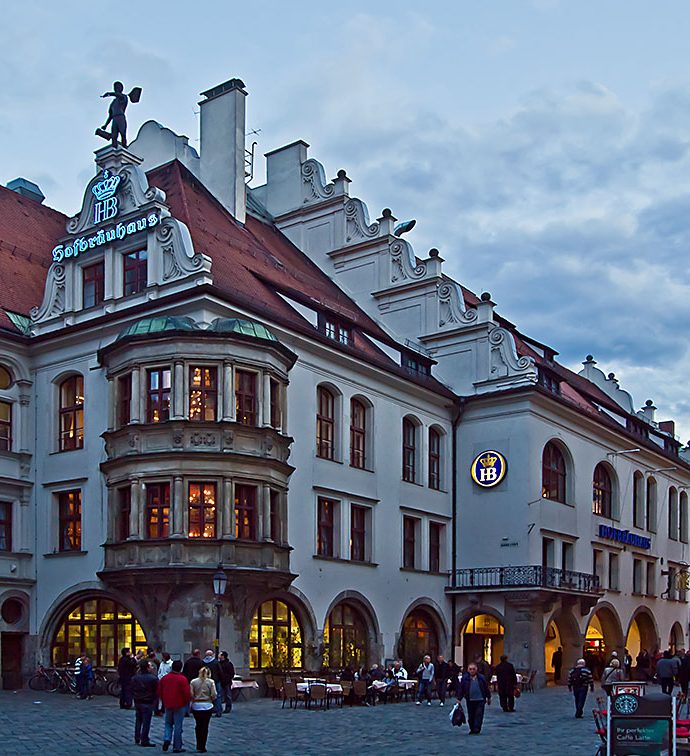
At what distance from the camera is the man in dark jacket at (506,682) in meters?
27.3

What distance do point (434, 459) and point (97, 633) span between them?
14.5m

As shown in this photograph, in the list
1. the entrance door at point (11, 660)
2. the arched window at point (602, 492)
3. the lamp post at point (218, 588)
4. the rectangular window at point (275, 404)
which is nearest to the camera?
the lamp post at point (218, 588)

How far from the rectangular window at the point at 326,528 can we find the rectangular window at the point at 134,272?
8631 mm

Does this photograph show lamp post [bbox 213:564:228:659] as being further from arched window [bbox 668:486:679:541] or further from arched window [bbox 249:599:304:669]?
arched window [bbox 668:486:679:541]

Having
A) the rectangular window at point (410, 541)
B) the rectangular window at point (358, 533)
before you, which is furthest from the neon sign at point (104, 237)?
the rectangular window at point (410, 541)

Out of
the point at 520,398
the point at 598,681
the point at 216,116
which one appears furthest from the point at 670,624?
the point at 216,116

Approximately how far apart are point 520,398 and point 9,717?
23.2m

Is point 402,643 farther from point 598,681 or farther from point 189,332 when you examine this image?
point 189,332

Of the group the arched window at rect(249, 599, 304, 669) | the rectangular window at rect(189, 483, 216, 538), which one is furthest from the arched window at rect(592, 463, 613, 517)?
the rectangular window at rect(189, 483, 216, 538)

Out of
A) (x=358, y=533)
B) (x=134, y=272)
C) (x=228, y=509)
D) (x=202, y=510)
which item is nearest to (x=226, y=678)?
(x=228, y=509)

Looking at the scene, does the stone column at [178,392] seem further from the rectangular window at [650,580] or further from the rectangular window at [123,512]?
the rectangular window at [650,580]

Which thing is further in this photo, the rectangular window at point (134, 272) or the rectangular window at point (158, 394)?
the rectangular window at point (134, 272)

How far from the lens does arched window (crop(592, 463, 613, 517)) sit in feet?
156

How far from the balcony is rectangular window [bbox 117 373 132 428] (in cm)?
1480
